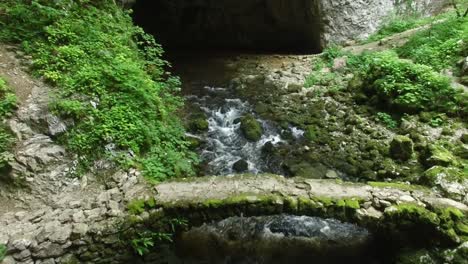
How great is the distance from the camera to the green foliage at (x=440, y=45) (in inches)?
358

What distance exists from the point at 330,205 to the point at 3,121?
200 inches

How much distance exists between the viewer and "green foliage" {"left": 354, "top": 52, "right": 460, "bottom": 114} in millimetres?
8227

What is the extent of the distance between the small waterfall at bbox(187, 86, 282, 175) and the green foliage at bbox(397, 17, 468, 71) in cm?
448

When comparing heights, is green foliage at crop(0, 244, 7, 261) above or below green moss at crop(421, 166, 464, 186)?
below

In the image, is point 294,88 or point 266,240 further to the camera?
point 294,88

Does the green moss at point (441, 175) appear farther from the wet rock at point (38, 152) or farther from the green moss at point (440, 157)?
the wet rock at point (38, 152)

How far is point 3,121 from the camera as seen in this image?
5562 millimetres

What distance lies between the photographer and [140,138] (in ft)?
20.0

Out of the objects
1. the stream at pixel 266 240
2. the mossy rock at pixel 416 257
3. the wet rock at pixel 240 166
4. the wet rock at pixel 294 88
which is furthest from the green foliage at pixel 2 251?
the wet rock at pixel 294 88

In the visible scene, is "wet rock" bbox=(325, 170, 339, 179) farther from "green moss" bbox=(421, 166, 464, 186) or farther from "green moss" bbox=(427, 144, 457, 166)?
"green moss" bbox=(427, 144, 457, 166)

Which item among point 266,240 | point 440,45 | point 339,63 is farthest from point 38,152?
point 440,45

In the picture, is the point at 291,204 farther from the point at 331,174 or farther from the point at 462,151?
the point at 462,151

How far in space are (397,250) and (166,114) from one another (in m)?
4.64

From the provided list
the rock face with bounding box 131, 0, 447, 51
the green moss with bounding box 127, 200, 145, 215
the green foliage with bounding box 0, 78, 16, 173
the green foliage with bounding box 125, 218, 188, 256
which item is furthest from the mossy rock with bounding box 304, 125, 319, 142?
the green foliage with bounding box 0, 78, 16, 173
